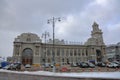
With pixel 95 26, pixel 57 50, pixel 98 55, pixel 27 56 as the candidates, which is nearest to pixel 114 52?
pixel 98 55

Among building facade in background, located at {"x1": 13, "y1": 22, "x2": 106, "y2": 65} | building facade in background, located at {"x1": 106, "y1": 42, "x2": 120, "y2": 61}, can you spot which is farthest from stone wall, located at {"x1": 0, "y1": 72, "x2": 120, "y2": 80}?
building facade in background, located at {"x1": 106, "y1": 42, "x2": 120, "y2": 61}

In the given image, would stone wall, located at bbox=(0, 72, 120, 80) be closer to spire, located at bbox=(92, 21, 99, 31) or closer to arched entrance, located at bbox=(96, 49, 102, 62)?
arched entrance, located at bbox=(96, 49, 102, 62)

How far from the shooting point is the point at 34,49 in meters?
79.1

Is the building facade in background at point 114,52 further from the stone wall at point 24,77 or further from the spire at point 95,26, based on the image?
the stone wall at point 24,77

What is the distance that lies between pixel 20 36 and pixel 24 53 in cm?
942

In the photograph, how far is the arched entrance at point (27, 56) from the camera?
Result: 78375mm

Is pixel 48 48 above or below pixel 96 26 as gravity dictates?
below

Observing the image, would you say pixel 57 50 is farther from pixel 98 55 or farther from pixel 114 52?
pixel 114 52

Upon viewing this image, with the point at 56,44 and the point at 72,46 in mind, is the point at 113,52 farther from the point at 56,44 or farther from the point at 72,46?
the point at 56,44

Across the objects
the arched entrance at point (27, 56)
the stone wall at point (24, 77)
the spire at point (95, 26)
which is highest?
the spire at point (95, 26)

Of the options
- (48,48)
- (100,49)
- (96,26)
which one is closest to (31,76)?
(48,48)

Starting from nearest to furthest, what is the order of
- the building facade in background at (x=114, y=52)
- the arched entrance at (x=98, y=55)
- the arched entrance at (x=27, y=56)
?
1. the arched entrance at (x=27, y=56)
2. the arched entrance at (x=98, y=55)
3. the building facade in background at (x=114, y=52)

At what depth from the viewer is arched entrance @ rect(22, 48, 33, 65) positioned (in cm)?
7838

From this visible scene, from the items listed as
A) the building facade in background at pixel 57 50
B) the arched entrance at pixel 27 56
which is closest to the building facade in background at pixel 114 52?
the building facade in background at pixel 57 50
